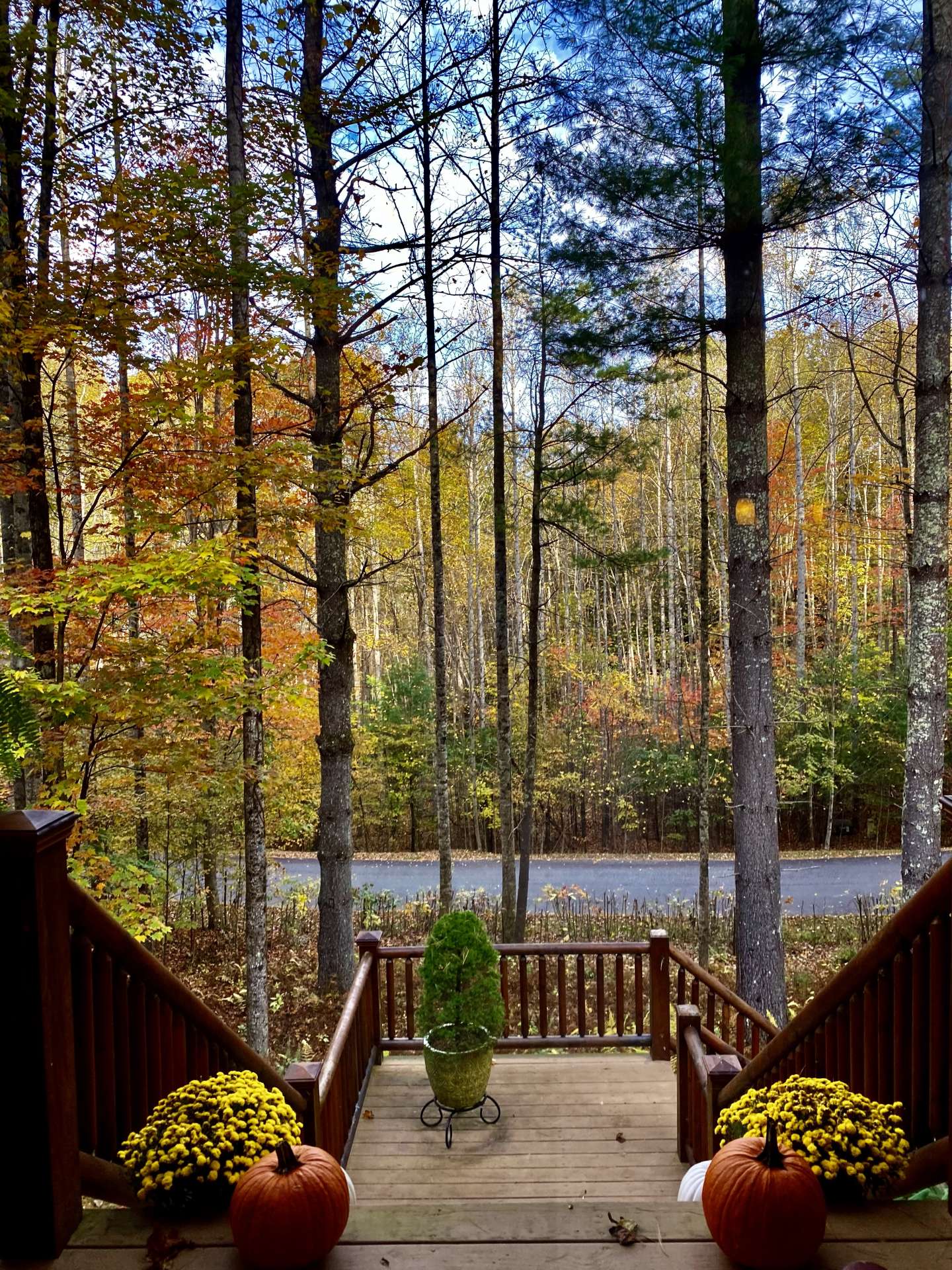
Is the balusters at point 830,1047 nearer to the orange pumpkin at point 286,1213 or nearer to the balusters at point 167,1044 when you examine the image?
the orange pumpkin at point 286,1213

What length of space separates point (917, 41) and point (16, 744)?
657 cm

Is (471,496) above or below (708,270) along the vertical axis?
below

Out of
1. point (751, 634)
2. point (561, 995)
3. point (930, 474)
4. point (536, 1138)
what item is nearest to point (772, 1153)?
point (536, 1138)

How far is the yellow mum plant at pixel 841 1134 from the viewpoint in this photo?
5.24 feet

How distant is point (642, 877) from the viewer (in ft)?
42.1

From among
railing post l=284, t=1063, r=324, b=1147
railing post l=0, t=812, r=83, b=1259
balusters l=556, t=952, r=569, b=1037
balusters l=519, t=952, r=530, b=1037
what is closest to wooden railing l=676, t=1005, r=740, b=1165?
balusters l=556, t=952, r=569, b=1037

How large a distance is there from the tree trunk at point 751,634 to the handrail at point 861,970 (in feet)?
8.78

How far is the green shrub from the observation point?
373cm

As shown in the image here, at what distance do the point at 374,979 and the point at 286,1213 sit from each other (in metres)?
3.12

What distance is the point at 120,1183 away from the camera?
5.49 ft

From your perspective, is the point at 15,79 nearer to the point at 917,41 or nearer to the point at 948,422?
the point at 917,41

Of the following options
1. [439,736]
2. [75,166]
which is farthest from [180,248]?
[439,736]

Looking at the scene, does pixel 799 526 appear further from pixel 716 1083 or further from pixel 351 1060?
pixel 351 1060

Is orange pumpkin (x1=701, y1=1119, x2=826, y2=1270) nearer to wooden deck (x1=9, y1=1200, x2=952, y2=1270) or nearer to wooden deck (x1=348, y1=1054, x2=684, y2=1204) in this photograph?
wooden deck (x1=9, y1=1200, x2=952, y2=1270)
